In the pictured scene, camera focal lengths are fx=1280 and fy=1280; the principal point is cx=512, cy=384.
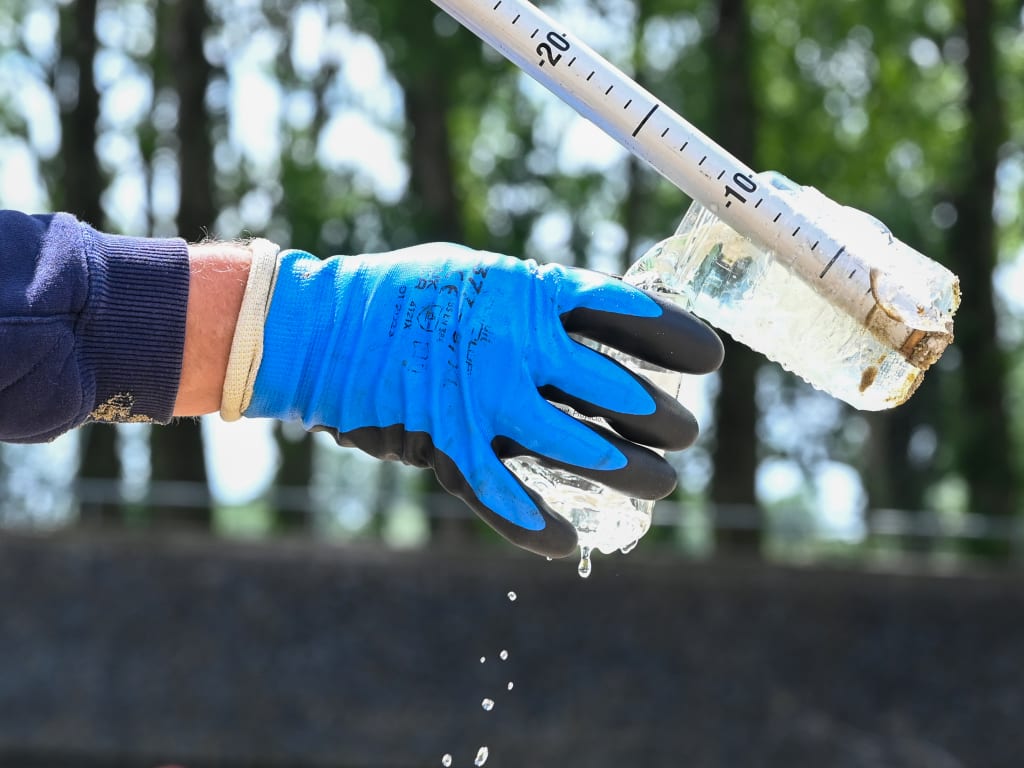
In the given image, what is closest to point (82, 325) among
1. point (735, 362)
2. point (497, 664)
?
point (497, 664)

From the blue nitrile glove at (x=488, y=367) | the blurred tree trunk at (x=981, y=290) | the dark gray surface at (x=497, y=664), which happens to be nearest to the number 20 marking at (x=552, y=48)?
the blue nitrile glove at (x=488, y=367)

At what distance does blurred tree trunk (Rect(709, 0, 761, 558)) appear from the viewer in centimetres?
1004

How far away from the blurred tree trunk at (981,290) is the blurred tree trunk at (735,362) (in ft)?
5.66

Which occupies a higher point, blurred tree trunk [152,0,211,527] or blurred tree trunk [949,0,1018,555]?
blurred tree trunk [949,0,1018,555]

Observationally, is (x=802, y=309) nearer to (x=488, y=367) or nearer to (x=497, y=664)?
(x=488, y=367)

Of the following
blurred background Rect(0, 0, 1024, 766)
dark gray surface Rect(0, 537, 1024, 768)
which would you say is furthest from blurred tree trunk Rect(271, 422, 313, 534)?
dark gray surface Rect(0, 537, 1024, 768)

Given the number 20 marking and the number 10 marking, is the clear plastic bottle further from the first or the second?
the number 20 marking

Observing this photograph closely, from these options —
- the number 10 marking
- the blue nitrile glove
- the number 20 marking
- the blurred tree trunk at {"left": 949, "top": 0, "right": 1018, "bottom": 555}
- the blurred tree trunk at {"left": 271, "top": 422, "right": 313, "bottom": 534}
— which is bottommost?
the blurred tree trunk at {"left": 271, "top": 422, "right": 313, "bottom": 534}

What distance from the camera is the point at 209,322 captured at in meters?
2.08

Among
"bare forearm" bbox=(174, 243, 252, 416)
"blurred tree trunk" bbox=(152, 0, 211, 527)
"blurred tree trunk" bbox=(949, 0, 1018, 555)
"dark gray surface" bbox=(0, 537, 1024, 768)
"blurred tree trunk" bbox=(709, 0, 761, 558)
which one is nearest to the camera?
"bare forearm" bbox=(174, 243, 252, 416)

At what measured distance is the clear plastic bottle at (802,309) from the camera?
2.11 meters

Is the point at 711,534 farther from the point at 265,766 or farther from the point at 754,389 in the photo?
the point at 265,766

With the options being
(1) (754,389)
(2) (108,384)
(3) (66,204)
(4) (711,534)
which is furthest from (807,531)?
(2) (108,384)

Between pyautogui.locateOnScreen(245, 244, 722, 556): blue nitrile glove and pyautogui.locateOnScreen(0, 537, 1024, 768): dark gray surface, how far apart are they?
5.79 metres
